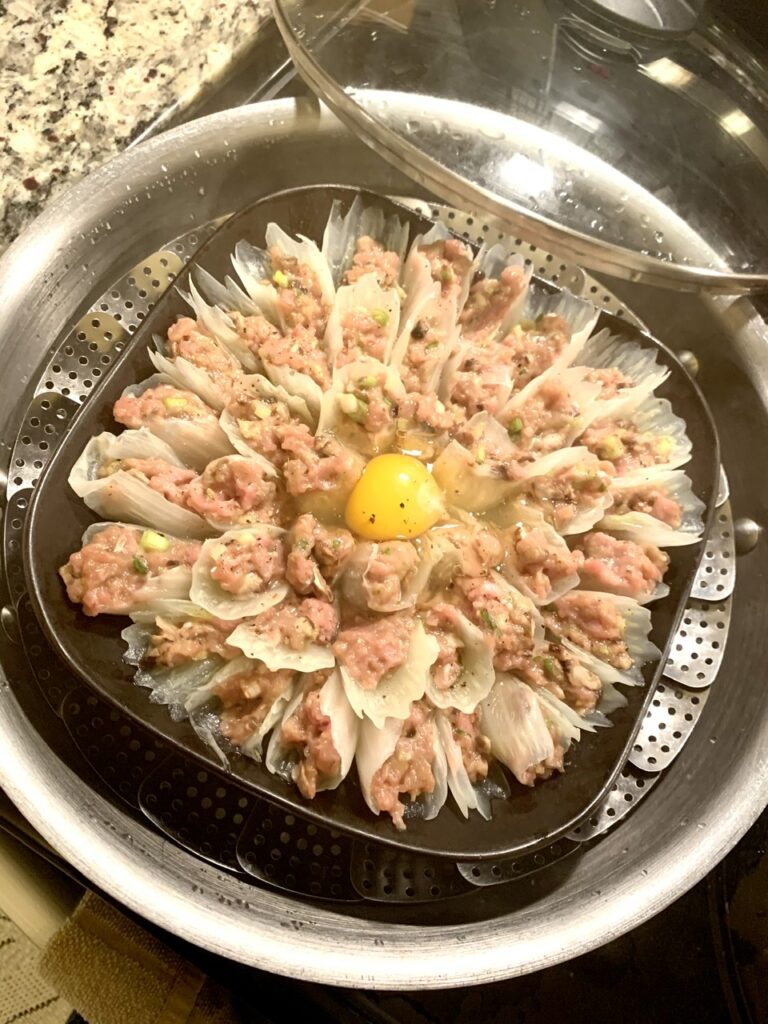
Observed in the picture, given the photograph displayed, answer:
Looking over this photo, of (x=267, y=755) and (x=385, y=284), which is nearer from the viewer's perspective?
(x=267, y=755)

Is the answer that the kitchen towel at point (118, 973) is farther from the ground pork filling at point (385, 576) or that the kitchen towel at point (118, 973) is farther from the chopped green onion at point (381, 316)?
the chopped green onion at point (381, 316)

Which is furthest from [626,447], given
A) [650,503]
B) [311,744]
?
[311,744]

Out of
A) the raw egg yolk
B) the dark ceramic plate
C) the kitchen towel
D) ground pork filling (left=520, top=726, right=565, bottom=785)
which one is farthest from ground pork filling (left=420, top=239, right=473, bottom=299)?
the kitchen towel

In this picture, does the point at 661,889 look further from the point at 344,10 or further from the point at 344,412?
the point at 344,10

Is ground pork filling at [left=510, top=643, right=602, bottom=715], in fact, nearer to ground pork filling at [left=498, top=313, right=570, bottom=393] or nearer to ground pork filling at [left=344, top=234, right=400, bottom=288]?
ground pork filling at [left=498, top=313, right=570, bottom=393]

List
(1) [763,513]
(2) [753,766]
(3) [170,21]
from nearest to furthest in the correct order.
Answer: (2) [753,766], (1) [763,513], (3) [170,21]

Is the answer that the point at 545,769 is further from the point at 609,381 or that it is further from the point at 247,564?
the point at 609,381

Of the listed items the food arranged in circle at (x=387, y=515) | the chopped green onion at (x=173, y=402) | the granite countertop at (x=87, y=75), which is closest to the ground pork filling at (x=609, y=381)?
the food arranged in circle at (x=387, y=515)

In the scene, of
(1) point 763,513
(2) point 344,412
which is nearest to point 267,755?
(2) point 344,412
